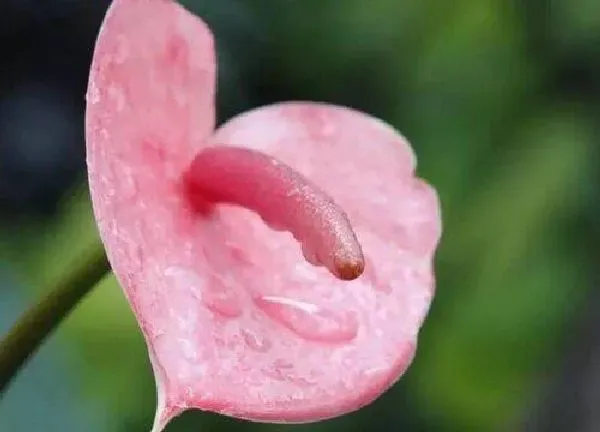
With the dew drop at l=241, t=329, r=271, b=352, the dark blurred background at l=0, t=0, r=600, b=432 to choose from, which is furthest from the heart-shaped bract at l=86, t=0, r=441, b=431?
the dark blurred background at l=0, t=0, r=600, b=432

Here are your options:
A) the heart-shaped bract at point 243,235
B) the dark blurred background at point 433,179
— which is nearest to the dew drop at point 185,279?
the heart-shaped bract at point 243,235

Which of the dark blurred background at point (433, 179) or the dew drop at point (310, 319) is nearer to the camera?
the dew drop at point (310, 319)

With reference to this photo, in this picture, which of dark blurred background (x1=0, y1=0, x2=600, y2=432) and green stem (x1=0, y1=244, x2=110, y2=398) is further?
dark blurred background (x1=0, y1=0, x2=600, y2=432)

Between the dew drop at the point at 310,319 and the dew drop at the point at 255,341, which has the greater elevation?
the dew drop at the point at 255,341

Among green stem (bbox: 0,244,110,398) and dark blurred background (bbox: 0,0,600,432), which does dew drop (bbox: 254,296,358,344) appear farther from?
dark blurred background (bbox: 0,0,600,432)

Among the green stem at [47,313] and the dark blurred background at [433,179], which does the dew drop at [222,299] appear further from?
the dark blurred background at [433,179]

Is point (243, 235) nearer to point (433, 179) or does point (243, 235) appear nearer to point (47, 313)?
point (47, 313)

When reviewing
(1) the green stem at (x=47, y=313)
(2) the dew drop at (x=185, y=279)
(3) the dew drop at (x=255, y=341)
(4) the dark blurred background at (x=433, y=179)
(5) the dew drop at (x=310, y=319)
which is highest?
(2) the dew drop at (x=185, y=279)
